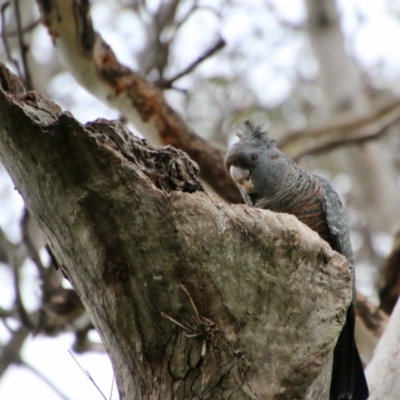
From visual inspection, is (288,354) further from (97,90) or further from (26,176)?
(97,90)

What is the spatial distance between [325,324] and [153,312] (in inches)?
34.8

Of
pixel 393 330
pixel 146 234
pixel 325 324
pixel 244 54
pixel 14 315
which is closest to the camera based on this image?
pixel 146 234

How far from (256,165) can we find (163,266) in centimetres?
208

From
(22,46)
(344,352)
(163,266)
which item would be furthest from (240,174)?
(22,46)

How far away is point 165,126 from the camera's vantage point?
19.8 ft

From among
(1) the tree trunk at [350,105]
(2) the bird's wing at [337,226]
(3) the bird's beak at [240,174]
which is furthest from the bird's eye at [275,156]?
(1) the tree trunk at [350,105]

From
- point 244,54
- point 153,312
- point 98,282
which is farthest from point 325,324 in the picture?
point 244,54

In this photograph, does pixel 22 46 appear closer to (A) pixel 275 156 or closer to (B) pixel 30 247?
(B) pixel 30 247

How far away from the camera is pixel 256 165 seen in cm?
476

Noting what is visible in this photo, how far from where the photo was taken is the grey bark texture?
9.24 ft

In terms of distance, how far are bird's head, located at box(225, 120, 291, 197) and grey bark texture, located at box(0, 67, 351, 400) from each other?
5.60 feet

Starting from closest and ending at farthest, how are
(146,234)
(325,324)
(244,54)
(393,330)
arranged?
Result: (146,234) → (325,324) → (393,330) → (244,54)

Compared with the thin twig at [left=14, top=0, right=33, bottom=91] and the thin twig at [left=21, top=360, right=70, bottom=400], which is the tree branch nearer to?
the thin twig at [left=14, top=0, right=33, bottom=91]

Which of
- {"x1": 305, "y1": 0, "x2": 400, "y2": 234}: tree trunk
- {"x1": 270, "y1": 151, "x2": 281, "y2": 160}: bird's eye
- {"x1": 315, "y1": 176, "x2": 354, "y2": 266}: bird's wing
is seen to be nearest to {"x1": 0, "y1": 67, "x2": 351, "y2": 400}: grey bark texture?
{"x1": 315, "y1": 176, "x2": 354, "y2": 266}: bird's wing
